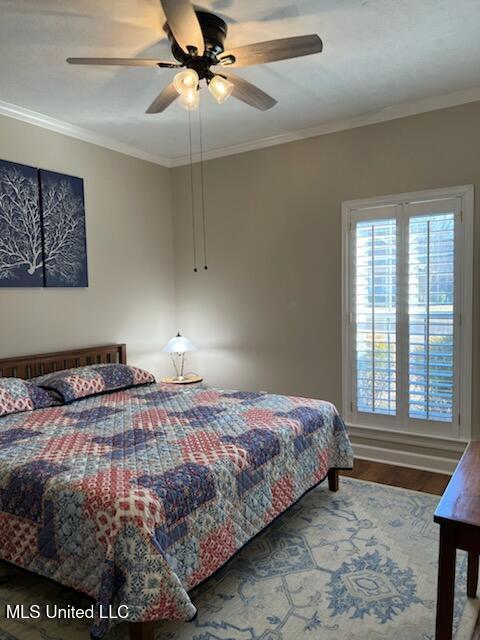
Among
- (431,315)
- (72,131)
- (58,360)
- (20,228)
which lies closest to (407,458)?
(431,315)

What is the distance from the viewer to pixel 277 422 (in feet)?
8.80

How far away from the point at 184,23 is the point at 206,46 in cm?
44

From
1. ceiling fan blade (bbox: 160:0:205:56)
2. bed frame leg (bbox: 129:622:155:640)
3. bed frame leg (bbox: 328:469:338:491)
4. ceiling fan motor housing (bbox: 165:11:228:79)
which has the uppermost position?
ceiling fan motor housing (bbox: 165:11:228:79)

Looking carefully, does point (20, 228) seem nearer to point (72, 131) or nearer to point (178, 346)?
point (72, 131)

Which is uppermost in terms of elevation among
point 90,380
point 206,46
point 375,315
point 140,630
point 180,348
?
point 206,46

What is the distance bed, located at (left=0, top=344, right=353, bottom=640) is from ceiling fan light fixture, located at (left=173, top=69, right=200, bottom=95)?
1.81 metres

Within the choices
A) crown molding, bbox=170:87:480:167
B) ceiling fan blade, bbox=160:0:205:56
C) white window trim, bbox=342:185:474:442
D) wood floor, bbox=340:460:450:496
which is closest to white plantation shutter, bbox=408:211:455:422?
white window trim, bbox=342:185:474:442

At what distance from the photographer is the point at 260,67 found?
9.46ft

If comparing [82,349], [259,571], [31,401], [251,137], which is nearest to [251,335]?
[82,349]

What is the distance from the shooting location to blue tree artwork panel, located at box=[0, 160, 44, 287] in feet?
11.0

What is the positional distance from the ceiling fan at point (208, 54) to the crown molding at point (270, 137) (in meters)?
1.47

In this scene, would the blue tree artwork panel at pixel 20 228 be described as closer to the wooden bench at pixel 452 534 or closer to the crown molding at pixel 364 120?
the crown molding at pixel 364 120

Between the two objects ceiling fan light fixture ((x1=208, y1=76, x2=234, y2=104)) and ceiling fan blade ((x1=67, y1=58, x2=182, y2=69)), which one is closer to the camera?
ceiling fan blade ((x1=67, y1=58, x2=182, y2=69))

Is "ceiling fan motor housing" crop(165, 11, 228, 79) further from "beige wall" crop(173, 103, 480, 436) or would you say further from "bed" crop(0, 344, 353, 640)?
"bed" crop(0, 344, 353, 640)
